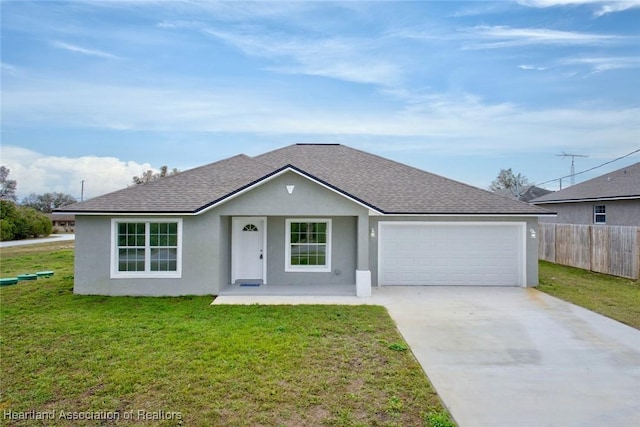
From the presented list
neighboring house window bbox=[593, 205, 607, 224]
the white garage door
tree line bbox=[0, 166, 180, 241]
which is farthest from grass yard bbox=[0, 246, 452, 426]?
tree line bbox=[0, 166, 180, 241]

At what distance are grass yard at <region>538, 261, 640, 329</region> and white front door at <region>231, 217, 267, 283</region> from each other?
10056 mm

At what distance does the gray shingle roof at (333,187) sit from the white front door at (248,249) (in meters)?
1.44

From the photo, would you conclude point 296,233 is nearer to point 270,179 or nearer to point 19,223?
point 270,179

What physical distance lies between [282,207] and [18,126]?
62.7 feet

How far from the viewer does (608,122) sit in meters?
21.9

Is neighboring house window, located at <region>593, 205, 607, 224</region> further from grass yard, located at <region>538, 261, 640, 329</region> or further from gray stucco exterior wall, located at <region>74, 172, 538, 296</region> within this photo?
gray stucco exterior wall, located at <region>74, 172, 538, 296</region>

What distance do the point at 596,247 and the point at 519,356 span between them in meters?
12.3

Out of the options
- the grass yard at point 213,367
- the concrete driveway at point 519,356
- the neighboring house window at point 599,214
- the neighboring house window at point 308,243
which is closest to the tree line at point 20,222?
the neighboring house window at point 308,243

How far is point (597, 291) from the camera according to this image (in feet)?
41.7

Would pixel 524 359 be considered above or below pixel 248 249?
below

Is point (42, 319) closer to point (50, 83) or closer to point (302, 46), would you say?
point (50, 83)

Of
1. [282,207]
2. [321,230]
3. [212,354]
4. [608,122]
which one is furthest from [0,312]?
[608,122]

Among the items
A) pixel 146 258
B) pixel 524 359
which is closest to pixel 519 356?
pixel 524 359

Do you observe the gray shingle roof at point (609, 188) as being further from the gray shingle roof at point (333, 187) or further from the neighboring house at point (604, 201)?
the gray shingle roof at point (333, 187)
